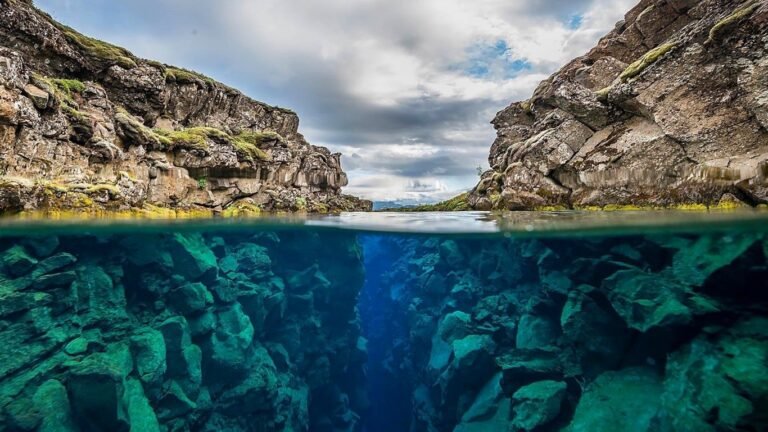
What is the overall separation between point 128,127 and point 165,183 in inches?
275

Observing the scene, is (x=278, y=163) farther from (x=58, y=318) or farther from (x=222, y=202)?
(x=58, y=318)

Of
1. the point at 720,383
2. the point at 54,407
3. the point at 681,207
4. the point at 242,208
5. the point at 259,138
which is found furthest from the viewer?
the point at 259,138

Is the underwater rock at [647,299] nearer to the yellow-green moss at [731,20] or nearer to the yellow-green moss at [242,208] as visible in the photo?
the yellow-green moss at [731,20]

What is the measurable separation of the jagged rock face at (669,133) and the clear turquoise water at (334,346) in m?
8.47

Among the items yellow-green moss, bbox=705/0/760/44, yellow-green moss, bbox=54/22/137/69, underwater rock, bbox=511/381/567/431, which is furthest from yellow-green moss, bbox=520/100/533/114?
yellow-green moss, bbox=54/22/137/69

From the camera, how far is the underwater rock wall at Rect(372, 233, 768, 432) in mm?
9789

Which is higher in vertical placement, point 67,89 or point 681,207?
point 67,89

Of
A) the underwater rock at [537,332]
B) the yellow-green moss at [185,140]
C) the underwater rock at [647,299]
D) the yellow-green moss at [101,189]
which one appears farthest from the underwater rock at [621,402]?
the yellow-green moss at [185,140]

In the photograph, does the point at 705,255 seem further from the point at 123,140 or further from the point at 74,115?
the point at 123,140

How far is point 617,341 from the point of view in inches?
535

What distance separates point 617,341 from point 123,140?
1860 inches

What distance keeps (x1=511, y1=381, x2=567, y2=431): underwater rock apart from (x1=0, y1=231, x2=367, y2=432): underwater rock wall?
1304cm

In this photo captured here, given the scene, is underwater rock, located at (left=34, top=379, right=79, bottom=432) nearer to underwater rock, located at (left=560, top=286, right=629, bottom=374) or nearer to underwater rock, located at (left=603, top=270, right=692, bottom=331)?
underwater rock, located at (left=560, top=286, right=629, bottom=374)

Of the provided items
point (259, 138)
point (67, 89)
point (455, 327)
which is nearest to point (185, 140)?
point (67, 89)
